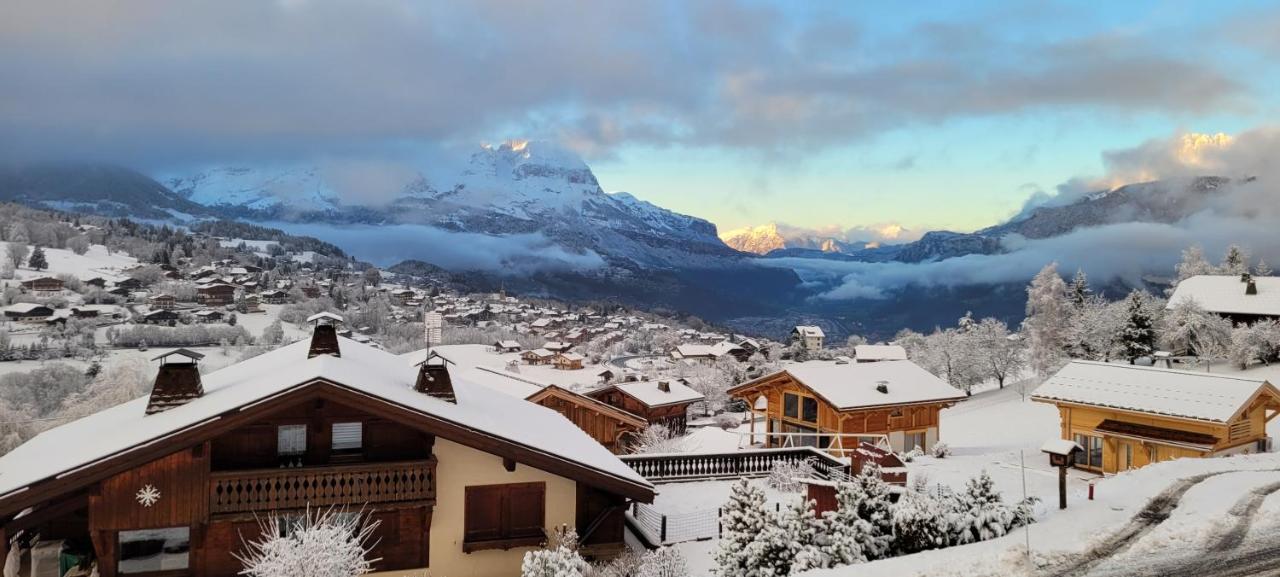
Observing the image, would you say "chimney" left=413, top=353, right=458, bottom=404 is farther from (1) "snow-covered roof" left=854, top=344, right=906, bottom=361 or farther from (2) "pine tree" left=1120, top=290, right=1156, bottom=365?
(1) "snow-covered roof" left=854, top=344, right=906, bottom=361

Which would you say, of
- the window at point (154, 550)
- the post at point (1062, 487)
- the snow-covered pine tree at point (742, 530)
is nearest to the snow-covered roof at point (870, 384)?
the post at point (1062, 487)

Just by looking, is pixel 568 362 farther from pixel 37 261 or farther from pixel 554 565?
pixel 37 261

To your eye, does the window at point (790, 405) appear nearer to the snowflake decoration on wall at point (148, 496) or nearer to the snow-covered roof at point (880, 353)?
the snowflake decoration on wall at point (148, 496)

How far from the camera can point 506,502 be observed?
16.3 metres

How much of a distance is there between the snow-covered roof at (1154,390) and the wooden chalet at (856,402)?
8.88 metres

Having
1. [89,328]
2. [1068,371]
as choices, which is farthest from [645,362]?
[1068,371]

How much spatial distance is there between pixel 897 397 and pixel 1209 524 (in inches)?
1072

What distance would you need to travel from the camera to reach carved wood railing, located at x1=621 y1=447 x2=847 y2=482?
21.8 meters

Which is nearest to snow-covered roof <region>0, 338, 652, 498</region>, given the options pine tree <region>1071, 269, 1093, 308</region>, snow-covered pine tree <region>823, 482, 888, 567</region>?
snow-covered pine tree <region>823, 482, 888, 567</region>

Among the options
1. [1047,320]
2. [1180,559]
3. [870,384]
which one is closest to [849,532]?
[1180,559]

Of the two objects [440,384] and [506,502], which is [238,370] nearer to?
[440,384]

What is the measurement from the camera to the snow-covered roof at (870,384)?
1673 inches

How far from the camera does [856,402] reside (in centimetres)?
4181

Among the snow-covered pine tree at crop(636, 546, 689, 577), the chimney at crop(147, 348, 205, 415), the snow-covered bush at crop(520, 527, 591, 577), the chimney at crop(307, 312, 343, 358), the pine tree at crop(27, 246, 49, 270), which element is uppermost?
the pine tree at crop(27, 246, 49, 270)
